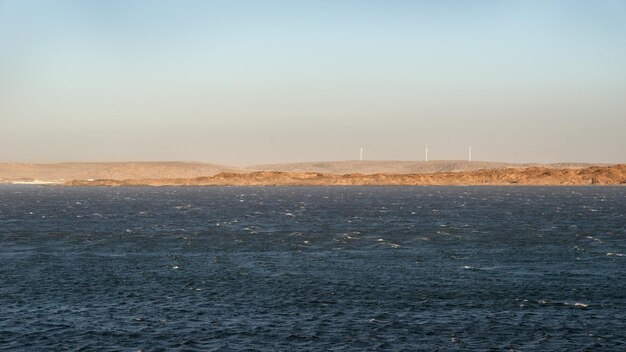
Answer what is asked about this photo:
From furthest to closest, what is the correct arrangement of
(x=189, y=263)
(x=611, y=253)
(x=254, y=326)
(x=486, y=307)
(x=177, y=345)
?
(x=611, y=253)
(x=189, y=263)
(x=486, y=307)
(x=254, y=326)
(x=177, y=345)

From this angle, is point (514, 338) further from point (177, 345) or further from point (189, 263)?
point (189, 263)

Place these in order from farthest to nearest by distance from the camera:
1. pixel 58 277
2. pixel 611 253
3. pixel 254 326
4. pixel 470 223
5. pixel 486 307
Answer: pixel 470 223
pixel 611 253
pixel 58 277
pixel 486 307
pixel 254 326

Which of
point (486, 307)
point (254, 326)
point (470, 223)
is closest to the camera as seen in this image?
point (254, 326)

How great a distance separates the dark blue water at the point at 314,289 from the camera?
4547cm

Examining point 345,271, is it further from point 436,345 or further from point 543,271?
point 436,345

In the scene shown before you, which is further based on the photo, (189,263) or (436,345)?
(189,263)

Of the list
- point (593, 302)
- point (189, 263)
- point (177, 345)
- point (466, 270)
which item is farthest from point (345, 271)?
point (177, 345)

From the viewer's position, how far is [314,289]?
61.0 meters

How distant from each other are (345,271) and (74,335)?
30.6 meters

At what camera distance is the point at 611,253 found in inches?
3297

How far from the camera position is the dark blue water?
45469 mm

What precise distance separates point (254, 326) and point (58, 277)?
2665 cm

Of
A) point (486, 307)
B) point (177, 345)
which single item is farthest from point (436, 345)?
point (177, 345)

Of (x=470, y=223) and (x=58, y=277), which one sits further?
(x=470, y=223)
